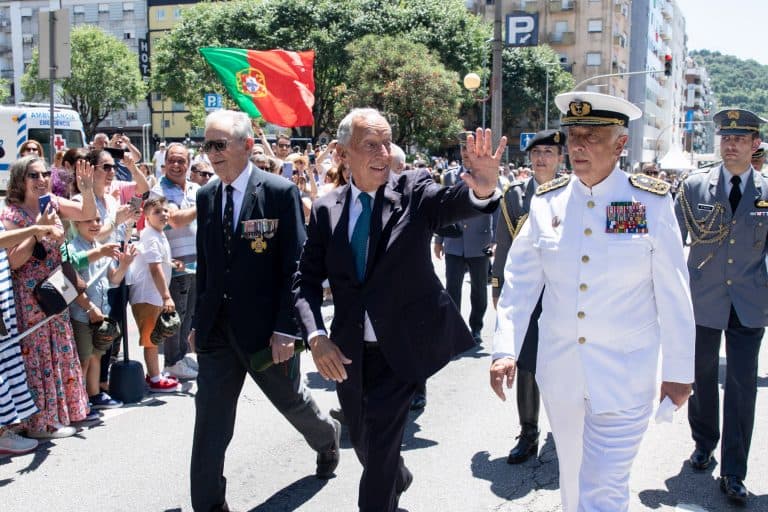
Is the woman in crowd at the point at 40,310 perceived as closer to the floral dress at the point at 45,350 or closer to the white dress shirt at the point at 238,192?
the floral dress at the point at 45,350

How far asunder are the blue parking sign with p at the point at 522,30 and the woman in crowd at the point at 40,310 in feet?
59.0

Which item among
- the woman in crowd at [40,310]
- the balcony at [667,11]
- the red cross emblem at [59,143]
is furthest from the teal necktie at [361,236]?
the balcony at [667,11]

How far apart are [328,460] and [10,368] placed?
2.16m

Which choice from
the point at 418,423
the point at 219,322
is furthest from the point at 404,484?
the point at 418,423

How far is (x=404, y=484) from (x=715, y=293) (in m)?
2.19

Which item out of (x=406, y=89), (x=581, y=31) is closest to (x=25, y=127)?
(x=406, y=89)

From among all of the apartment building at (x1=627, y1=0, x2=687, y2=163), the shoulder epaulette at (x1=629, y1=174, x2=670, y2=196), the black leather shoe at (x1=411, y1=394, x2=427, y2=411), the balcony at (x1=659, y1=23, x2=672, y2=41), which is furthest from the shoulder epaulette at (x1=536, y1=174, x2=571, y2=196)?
the balcony at (x1=659, y1=23, x2=672, y2=41)

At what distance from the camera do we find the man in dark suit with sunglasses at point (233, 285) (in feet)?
12.8

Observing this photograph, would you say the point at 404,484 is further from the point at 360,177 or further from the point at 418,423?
the point at 418,423

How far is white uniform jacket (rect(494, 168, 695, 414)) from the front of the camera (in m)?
3.06

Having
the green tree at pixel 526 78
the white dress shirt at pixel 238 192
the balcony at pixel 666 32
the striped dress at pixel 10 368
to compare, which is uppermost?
the balcony at pixel 666 32

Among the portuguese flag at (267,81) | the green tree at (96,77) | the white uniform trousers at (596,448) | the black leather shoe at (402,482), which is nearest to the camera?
the white uniform trousers at (596,448)

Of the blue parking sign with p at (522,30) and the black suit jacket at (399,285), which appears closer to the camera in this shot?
the black suit jacket at (399,285)

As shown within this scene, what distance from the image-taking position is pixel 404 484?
3854 mm
